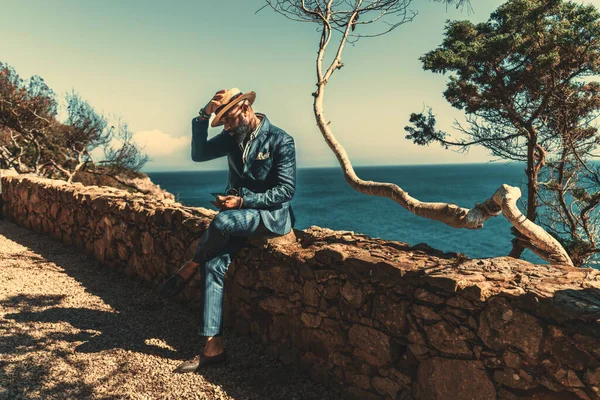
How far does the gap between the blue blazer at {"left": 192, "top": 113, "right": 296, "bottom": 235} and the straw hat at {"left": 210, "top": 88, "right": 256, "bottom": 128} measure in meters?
0.28

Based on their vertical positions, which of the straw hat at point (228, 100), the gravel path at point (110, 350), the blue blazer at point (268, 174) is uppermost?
the straw hat at point (228, 100)

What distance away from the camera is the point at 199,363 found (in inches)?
150

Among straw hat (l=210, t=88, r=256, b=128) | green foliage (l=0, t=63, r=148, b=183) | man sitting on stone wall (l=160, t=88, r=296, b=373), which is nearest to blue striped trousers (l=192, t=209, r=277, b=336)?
man sitting on stone wall (l=160, t=88, r=296, b=373)

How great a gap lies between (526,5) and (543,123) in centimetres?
201

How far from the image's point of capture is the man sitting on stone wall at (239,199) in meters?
3.79

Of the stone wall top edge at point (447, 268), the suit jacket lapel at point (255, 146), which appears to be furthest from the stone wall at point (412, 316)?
the suit jacket lapel at point (255, 146)

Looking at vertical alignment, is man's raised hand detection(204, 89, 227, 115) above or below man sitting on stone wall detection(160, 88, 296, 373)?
above

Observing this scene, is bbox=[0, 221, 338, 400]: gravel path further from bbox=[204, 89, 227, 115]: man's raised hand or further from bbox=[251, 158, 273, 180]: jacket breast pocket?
bbox=[204, 89, 227, 115]: man's raised hand

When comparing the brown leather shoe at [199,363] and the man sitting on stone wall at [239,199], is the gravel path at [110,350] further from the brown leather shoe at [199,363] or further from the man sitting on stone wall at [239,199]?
the man sitting on stone wall at [239,199]

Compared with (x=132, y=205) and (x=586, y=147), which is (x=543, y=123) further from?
(x=132, y=205)

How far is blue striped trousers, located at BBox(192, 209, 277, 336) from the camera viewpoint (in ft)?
12.3

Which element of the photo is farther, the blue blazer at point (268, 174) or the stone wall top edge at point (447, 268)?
the blue blazer at point (268, 174)

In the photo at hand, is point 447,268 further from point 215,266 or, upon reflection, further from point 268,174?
point 215,266

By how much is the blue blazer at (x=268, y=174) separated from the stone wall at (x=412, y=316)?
317mm
